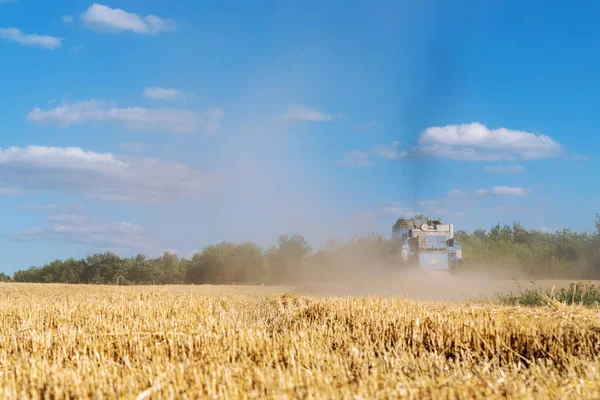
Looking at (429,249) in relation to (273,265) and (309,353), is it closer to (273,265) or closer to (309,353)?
(273,265)

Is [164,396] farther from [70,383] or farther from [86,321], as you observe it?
[86,321]

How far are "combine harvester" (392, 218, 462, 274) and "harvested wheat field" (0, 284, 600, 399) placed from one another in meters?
14.4

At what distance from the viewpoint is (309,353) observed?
6.63 m

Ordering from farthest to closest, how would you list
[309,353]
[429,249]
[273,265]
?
[273,265], [429,249], [309,353]

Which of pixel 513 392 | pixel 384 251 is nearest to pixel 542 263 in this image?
pixel 384 251

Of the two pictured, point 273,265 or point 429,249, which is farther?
point 273,265

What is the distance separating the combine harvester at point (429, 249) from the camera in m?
25.6

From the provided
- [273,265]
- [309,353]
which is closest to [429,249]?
[273,265]

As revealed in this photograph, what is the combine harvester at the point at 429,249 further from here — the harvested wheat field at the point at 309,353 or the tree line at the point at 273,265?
the harvested wheat field at the point at 309,353

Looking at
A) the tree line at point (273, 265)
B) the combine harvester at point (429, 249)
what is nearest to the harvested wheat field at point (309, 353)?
the combine harvester at point (429, 249)

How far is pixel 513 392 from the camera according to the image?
4906 mm

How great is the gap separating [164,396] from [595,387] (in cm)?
385

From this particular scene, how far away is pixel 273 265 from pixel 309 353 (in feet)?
108

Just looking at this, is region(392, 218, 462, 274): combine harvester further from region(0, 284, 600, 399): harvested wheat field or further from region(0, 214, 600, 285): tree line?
region(0, 284, 600, 399): harvested wheat field
